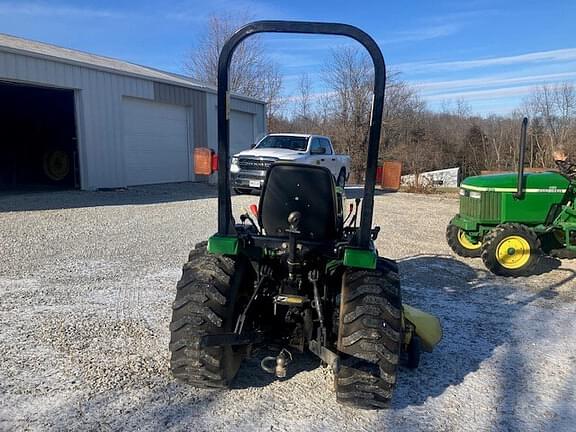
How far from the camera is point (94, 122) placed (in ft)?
47.7

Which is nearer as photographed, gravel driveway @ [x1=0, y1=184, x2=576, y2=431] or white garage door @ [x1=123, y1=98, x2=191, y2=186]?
gravel driveway @ [x1=0, y1=184, x2=576, y2=431]

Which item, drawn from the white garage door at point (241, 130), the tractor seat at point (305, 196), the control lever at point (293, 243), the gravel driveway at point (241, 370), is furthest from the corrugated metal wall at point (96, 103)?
the control lever at point (293, 243)

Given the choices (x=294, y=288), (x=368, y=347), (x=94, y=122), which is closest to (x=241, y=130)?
(x=94, y=122)

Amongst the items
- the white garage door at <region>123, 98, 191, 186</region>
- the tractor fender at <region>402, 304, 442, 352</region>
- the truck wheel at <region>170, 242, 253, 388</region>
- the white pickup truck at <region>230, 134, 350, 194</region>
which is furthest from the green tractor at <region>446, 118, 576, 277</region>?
the white garage door at <region>123, 98, 191, 186</region>

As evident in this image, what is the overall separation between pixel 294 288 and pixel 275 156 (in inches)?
391

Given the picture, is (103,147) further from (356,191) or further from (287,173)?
(287,173)

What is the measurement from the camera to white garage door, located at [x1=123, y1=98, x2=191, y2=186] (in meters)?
16.2

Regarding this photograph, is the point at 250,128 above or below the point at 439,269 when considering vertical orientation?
above

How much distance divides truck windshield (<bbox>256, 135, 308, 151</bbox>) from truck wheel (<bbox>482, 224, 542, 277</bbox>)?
27.6 feet

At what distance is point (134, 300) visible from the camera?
512cm

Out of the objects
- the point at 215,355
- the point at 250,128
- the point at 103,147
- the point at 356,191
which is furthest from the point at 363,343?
the point at 250,128

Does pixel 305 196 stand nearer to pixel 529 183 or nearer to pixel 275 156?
pixel 529 183

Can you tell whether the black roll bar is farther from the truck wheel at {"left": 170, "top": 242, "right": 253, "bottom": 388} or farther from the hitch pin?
the hitch pin

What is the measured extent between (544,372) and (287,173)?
252cm
